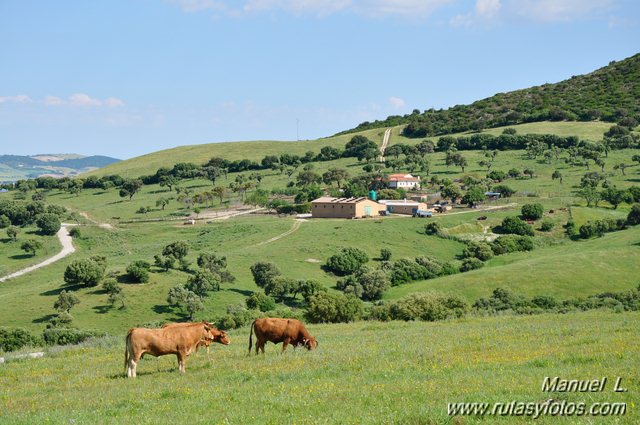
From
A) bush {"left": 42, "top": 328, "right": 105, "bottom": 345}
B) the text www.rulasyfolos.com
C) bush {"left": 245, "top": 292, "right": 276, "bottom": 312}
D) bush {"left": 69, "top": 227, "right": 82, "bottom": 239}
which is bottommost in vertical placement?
bush {"left": 245, "top": 292, "right": 276, "bottom": 312}

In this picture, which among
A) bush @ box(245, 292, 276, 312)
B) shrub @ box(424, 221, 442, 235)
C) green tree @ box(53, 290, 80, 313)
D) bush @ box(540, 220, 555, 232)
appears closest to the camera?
green tree @ box(53, 290, 80, 313)

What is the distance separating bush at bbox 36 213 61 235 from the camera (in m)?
126

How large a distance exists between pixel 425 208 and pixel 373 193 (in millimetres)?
16173

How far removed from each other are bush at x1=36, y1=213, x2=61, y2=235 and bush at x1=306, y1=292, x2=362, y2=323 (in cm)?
9139

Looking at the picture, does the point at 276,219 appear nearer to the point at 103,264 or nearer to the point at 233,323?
the point at 103,264

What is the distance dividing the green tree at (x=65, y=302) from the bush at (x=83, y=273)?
292 inches

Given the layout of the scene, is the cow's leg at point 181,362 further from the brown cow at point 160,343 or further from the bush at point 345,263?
the bush at point 345,263

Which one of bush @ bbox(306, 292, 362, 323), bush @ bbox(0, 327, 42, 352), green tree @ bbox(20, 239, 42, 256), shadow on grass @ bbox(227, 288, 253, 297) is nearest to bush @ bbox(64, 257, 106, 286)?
shadow on grass @ bbox(227, 288, 253, 297)

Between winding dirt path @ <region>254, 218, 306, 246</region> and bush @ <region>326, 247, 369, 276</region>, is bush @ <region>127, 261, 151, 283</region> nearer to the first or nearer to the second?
bush @ <region>326, 247, 369, 276</region>

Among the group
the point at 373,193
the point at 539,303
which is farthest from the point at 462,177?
the point at 539,303

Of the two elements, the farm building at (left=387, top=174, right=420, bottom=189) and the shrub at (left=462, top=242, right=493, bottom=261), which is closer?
the shrub at (left=462, top=242, right=493, bottom=261)

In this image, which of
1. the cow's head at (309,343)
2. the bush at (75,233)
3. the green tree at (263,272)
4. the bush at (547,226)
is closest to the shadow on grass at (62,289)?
the green tree at (263,272)

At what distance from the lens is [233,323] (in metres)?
53.6

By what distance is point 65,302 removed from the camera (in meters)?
71.3
